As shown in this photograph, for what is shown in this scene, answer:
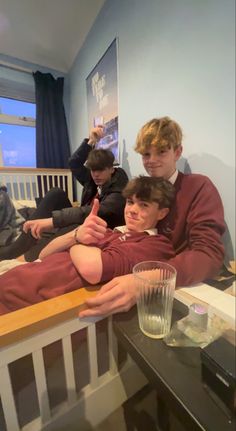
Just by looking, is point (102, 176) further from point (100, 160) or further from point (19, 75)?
point (19, 75)

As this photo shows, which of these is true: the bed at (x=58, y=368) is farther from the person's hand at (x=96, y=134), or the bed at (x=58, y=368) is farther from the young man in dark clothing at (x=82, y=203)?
the person's hand at (x=96, y=134)

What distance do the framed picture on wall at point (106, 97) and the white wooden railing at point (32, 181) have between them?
0.23m

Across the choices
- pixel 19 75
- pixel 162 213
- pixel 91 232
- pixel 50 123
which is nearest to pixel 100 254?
pixel 91 232

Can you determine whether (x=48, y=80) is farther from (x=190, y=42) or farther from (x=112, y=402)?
(x=112, y=402)

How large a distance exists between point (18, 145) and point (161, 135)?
0.51m

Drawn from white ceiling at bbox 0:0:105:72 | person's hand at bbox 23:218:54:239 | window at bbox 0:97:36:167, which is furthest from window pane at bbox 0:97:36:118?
person's hand at bbox 23:218:54:239

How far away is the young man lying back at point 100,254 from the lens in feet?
1.47

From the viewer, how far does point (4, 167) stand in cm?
67

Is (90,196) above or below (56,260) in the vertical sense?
above

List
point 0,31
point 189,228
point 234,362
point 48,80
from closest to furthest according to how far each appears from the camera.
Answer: point 234,362, point 189,228, point 0,31, point 48,80

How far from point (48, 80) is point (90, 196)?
0.43m

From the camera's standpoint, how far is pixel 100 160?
685 millimetres

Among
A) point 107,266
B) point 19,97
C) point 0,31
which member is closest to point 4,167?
point 19,97

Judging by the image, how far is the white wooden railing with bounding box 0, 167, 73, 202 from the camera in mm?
718
